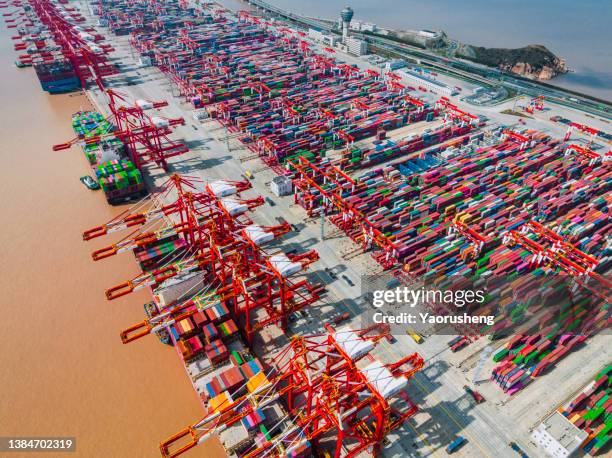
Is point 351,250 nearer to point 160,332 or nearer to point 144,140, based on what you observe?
point 160,332

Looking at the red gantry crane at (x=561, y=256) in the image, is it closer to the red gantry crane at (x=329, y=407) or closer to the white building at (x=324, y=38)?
the red gantry crane at (x=329, y=407)

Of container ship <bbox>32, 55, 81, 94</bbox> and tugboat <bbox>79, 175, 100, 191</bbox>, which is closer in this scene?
tugboat <bbox>79, 175, 100, 191</bbox>

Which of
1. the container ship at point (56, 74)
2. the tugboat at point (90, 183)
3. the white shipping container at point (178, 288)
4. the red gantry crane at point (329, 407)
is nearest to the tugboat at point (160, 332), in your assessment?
the white shipping container at point (178, 288)

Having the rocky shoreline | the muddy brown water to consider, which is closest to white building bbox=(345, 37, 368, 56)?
the rocky shoreline

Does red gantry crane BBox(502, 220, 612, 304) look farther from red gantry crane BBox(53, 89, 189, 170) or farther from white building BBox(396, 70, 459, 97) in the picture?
white building BBox(396, 70, 459, 97)

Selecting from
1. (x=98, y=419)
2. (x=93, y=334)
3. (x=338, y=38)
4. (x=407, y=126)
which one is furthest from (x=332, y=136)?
(x=338, y=38)

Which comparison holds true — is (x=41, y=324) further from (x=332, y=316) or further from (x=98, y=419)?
(x=332, y=316)
